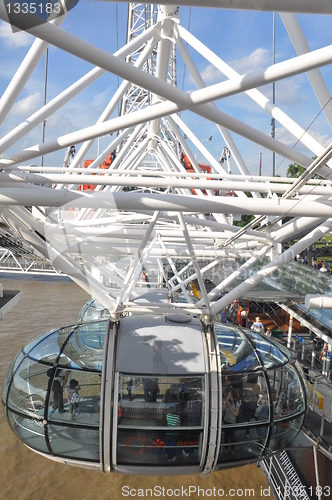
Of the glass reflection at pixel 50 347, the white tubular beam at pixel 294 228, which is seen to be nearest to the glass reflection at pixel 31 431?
the glass reflection at pixel 50 347

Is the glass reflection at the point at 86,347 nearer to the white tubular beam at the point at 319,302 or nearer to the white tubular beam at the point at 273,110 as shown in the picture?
the white tubular beam at the point at 319,302

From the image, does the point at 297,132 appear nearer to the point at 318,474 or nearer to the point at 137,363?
the point at 137,363

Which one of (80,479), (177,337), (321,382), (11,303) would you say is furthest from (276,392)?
(11,303)

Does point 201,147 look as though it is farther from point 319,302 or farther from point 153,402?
point 153,402

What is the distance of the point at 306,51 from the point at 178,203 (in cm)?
234

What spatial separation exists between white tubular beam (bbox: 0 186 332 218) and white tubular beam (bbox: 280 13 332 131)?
3.51 ft

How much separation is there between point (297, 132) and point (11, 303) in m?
12.1

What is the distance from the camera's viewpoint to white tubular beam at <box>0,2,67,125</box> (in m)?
4.20

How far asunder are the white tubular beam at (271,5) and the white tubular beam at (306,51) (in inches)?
113

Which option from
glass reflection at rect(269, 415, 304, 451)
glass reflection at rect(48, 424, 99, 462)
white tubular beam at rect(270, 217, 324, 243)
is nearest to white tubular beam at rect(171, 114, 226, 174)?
white tubular beam at rect(270, 217, 324, 243)

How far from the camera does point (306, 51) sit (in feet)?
16.0

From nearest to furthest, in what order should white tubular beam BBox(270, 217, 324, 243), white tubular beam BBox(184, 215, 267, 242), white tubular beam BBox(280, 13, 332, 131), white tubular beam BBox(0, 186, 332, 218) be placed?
white tubular beam BBox(280, 13, 332, 131)
white tubular beam BBox(0, 186, 332, 218)
white tubular beam BBox(270, 217, 324, 243)
white tubular beam BBox(184, 215, 267, 242)

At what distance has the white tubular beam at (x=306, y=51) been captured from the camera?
4.84 meters

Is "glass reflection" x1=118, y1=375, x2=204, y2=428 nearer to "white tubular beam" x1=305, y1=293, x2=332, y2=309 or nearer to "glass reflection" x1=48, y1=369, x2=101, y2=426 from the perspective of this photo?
"glass reflection" x1=48, y1=369, x2=101, y2=426
